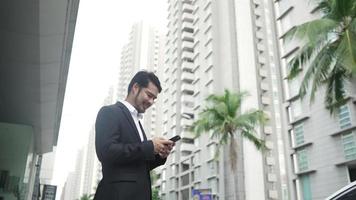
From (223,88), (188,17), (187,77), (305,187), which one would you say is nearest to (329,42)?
(305,187)

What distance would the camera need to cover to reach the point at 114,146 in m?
2.08

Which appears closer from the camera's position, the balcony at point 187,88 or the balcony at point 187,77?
the balcony at point 187,88

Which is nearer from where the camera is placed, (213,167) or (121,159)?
(121,159)

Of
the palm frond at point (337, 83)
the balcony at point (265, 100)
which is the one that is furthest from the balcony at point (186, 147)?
the palm frond at point (337, 83)

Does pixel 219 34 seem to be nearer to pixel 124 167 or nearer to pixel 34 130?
pixel 34 130

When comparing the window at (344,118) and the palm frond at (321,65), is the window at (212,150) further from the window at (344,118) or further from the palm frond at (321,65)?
the palm frond at (321,65)

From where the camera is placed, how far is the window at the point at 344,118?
69.0 feet

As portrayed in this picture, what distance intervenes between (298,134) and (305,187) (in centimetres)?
372

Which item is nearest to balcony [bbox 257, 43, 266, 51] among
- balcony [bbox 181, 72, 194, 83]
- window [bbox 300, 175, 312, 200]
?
balcony [bbox 181, 72, 194, 83]

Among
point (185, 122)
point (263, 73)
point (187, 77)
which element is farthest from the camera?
point (187, 77)

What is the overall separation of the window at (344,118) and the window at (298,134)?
12.7 feet

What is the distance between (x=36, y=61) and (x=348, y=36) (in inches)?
425

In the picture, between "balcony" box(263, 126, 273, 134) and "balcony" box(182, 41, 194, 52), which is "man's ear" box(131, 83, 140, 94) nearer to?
"balcony" box(263, 126, 273, 134)

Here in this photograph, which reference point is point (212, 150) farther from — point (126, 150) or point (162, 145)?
point (126, 150)
